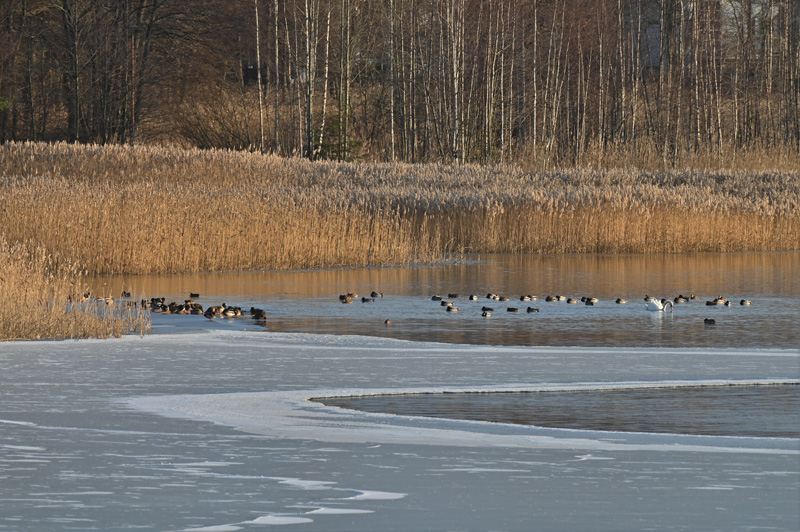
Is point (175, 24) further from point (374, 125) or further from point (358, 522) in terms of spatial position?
point (358, 522)

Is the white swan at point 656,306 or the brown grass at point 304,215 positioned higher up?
the brown grass at point 304,215

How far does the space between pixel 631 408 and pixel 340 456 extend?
2324 mm

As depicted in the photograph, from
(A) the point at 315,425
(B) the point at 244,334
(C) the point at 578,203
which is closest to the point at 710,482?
(A) the point at 315,425

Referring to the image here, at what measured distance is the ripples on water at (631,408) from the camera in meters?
7.06

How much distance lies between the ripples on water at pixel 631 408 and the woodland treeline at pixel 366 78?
30018 mm

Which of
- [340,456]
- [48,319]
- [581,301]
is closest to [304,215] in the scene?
[581,301]

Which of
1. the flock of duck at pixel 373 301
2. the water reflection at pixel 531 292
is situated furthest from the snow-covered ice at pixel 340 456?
the flock of duck at pixel 373 301

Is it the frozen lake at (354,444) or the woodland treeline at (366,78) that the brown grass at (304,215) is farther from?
the woodland treeline at (366,78)

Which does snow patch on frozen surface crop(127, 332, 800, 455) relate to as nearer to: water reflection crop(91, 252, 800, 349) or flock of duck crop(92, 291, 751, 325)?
water reflection crop(91, 252, 800, 349)

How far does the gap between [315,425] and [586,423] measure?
4.72 ft

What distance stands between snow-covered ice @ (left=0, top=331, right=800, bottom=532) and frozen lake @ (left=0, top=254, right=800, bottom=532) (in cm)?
2

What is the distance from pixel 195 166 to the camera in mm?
32344

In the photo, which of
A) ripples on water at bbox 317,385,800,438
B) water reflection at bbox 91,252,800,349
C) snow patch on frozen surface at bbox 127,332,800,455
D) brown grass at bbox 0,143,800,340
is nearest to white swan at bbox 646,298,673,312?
water reflection at bbox 91,252,800,349

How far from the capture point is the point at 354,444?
251 inches
